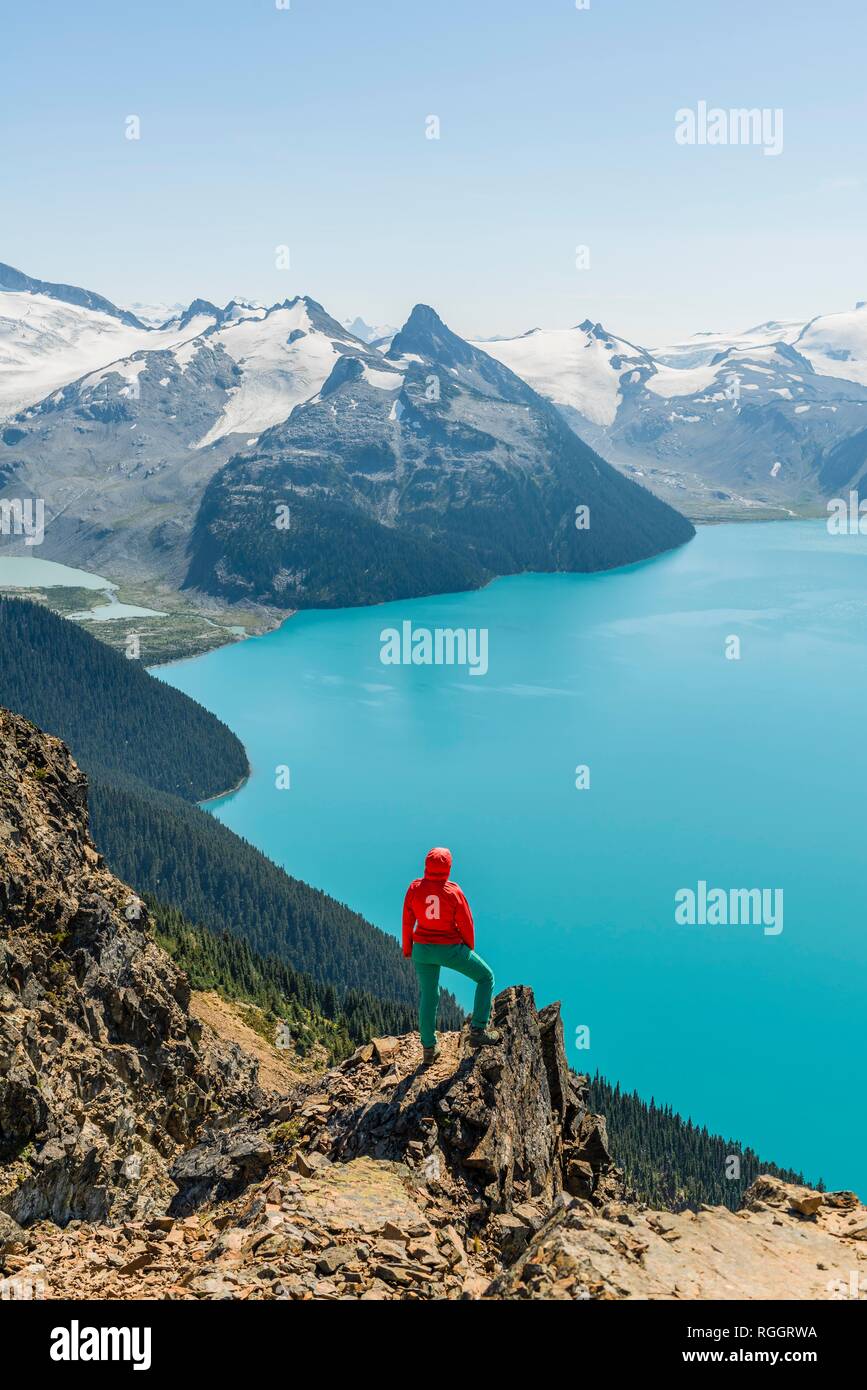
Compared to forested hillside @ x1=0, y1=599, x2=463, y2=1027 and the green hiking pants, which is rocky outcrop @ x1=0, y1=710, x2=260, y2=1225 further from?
forested hillside @ x1=0, y1=599, x2=463, y2=1027

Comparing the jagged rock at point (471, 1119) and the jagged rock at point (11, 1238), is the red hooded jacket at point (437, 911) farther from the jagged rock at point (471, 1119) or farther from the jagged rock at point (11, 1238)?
the jagged rock at point (11, 1238)

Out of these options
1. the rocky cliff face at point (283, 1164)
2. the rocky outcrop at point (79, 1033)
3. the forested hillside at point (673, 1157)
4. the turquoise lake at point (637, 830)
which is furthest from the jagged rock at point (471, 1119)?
the turquoise lake at point (637, 830)

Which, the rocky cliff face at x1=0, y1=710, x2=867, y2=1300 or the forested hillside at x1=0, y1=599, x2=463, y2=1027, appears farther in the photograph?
the forested hillside at x1=0, y1=599, x2=463, y2=1027

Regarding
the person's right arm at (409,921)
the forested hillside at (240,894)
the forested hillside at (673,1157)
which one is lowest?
the forested hillside at (673,1157)

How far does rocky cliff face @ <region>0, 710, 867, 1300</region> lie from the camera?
12570 mm

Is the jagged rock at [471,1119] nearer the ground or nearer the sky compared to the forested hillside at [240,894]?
nearer the sky

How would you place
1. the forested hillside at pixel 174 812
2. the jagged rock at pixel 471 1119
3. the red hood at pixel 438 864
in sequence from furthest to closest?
the forested hillside at pixel 174 812, the red hood at pixel 438 864, the jagged rock at pixel 471 1119

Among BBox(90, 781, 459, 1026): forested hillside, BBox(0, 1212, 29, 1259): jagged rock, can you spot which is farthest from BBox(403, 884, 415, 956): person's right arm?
BBox(90, 781, 459, 1026): forested hillside

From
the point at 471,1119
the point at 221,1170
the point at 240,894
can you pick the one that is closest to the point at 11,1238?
the point at 221,1170

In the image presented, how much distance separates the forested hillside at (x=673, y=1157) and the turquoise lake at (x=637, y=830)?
11.7 feet

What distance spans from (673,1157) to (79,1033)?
49.8 metres

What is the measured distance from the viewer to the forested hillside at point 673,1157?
193 feet

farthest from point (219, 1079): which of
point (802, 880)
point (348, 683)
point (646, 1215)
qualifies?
point (348, 683)
